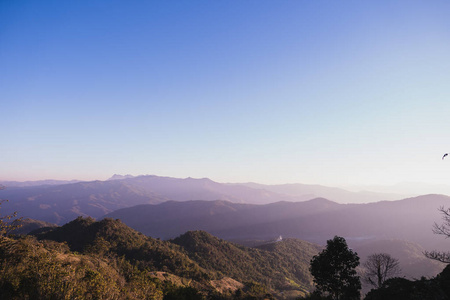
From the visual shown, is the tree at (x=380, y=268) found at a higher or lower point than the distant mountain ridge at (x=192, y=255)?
higher

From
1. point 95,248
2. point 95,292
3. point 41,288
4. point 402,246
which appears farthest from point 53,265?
point 402,246

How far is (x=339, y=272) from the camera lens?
27984 mm

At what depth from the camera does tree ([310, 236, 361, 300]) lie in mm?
27281

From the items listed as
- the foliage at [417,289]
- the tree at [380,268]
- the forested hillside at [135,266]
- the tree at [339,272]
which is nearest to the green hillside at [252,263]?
the forested hillside at [135,266]

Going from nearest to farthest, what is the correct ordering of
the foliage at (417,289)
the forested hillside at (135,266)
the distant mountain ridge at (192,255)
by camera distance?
the forested hillside at (135,266) → the foliage at (417,289) → the distant mountain ridge at (192,255)

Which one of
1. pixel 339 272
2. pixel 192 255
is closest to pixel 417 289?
pixel 339 272

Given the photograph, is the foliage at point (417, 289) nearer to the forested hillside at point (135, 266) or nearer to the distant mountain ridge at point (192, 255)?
the forested hillside at point (135, 266)

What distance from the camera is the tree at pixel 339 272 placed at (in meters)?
27.3

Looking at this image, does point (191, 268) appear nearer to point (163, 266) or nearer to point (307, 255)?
point (163, 266)

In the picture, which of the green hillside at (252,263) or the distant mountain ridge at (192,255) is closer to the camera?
the distant mountain ridge at (192,255)

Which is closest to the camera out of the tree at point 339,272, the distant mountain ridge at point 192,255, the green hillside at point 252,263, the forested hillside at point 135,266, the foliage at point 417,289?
the forested hillside at point 135,266

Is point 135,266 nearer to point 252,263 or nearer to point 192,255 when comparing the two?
point 192,255

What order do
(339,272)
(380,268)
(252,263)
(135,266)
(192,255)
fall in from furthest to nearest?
(252,263)
(192,255)
(380,268)
(339,272)
(135,266)

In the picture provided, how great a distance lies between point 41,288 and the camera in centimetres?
1062
